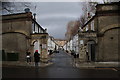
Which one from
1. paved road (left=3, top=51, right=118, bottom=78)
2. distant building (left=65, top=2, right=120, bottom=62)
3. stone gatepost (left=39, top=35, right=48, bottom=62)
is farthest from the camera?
stone gatepost (left=39, top=35, right=48, bottom=62)

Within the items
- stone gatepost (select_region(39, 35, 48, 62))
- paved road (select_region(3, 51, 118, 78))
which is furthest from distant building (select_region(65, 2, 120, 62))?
stone gatepost (select_region(39, 35, 48, 62))

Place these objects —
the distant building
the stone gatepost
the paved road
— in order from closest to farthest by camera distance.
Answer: the paved road, the distant building, the stone gatepost

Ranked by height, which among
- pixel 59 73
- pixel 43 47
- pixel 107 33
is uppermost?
pixel 107 33

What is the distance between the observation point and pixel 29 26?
22.1m

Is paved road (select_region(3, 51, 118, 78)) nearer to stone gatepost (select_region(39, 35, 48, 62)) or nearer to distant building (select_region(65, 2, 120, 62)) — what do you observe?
distant building (select_region(65, 2, 120, 62))

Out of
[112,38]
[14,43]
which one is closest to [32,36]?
[14,43]

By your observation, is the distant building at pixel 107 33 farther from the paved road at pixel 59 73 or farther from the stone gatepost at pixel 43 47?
the stone gatepost at pixel 43 47

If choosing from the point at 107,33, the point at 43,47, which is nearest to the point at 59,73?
the point at 43,47

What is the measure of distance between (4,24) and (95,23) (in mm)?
12681

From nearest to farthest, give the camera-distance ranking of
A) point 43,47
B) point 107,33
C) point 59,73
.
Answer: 1. point 59,73
2. point 107,33
3. point 43,47

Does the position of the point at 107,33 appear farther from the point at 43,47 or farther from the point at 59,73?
the point at 59,73

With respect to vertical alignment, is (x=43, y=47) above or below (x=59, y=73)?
above

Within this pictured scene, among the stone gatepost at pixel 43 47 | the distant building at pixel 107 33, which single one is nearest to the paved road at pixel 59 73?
the distant building at pixel 107 33

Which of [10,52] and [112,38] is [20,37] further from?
[112,38]
